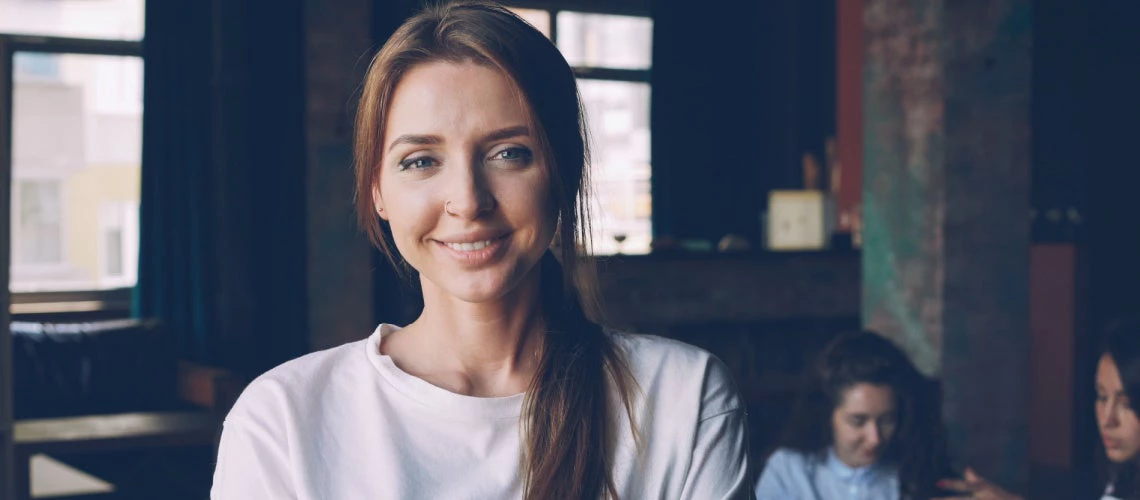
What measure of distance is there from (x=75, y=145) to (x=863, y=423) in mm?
5010

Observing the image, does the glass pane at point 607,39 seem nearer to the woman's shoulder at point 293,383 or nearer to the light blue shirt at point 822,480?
the light blue shirt at point 822,480

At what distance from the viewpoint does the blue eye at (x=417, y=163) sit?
952mm

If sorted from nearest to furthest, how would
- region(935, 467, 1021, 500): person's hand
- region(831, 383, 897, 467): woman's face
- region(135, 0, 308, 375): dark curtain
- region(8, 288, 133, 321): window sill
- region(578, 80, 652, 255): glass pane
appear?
region(935, 467, 1021, 500): person's hand
region(831, 383, 897, 467): woman's face
region(135, 0, 308, 375): dark curtain
region(8, 288, 133, 321): window sill
region(578, 80, 652, 255): glass pane

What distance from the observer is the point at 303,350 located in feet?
18.5

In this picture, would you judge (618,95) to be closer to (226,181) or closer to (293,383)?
(226,181)

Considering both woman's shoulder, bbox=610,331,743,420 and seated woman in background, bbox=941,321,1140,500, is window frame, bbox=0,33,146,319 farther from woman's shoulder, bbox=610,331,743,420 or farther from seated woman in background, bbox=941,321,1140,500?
woman's shoulder, bbox=610,331,743,420

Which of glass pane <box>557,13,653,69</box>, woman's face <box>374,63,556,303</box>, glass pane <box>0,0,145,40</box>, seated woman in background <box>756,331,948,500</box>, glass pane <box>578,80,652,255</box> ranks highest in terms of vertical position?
glass pane <box>557,13,653,69</box>

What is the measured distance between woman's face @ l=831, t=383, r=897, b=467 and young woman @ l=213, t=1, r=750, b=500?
1.93 meters

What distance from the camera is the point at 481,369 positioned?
1.03 meters

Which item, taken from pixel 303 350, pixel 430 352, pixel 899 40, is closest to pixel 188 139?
pixel 303 350

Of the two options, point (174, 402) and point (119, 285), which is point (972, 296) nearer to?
point (174, 402)

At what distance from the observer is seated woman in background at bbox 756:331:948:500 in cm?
281

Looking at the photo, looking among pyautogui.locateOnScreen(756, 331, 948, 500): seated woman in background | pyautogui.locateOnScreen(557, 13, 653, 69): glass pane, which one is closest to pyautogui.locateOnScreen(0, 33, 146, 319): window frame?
pyautogui.locateOnScreen(557, 13, 653, 69): glass pane

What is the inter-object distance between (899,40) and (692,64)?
15.1 feet
